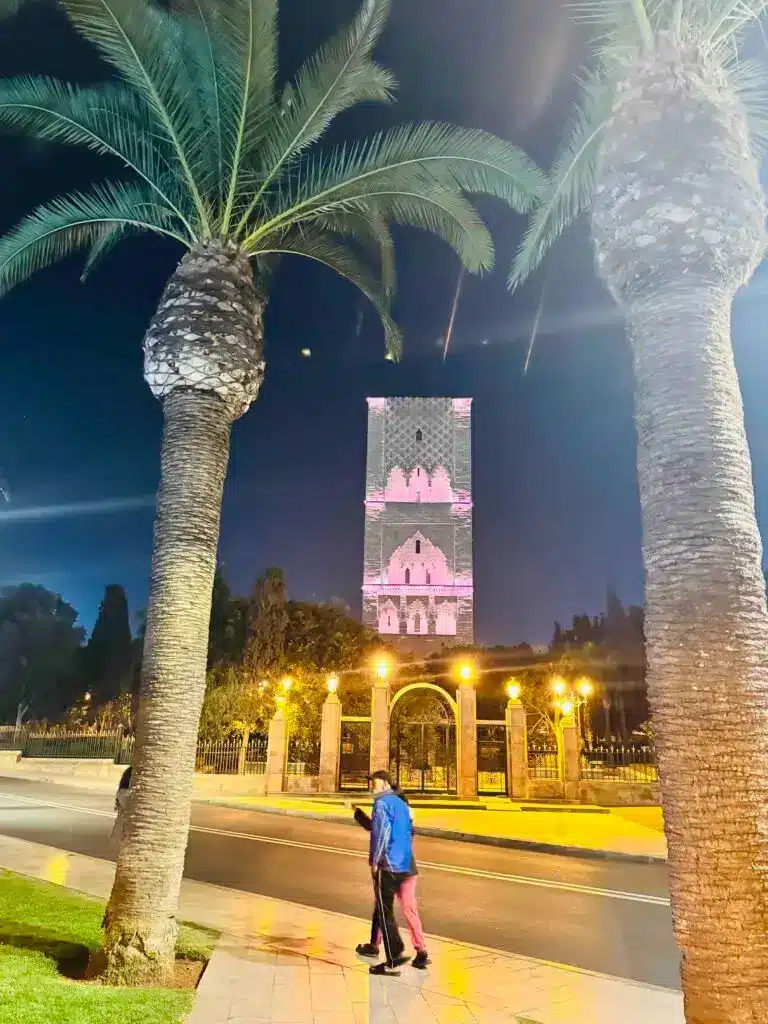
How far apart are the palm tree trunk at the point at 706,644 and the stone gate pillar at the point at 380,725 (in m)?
19.5

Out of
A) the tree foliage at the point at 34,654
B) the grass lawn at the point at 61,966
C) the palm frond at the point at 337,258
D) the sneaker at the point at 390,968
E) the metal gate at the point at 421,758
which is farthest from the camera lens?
the tree foliage at the point at 34,654

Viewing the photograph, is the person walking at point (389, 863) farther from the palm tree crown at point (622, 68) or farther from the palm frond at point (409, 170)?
the palm frond at point (409, 170)

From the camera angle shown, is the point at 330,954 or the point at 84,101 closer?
the point at 330,954

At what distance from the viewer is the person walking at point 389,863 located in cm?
592

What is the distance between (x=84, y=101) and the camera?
24.7ft

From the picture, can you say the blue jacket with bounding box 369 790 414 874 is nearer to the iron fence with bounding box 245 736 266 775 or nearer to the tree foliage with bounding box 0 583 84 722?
the iron fence with bounding box 245 736 266 775

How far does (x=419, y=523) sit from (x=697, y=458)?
2470 inches

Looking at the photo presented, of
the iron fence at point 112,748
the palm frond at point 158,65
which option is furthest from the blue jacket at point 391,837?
the iron fence at point 112,748

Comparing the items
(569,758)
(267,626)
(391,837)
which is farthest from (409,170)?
(267,626)

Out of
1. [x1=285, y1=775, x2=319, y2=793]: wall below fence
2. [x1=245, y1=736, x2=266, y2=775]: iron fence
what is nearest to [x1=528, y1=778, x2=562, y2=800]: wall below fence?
[x1=285, y1=775, x2=319, y2=793]: wall below fence

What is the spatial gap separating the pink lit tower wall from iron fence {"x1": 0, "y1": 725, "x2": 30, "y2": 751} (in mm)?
30707

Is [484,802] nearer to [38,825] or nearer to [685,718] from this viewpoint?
[38,825]

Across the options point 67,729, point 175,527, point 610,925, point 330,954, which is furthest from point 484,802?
point 67,729

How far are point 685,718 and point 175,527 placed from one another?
4.23m
